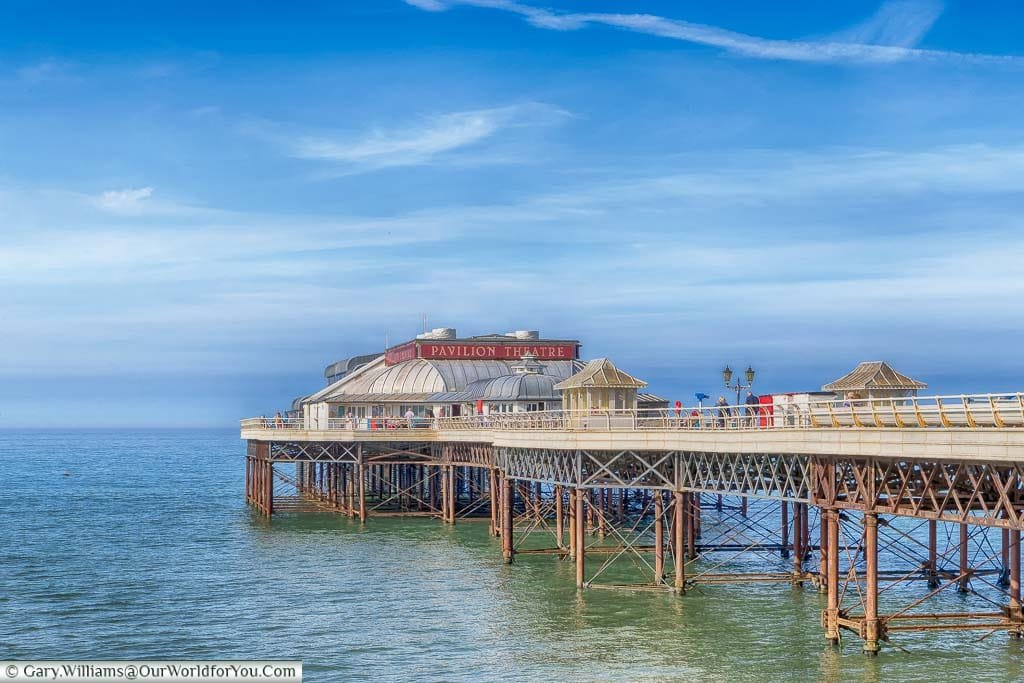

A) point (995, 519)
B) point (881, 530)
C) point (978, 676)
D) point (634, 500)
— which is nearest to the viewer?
point (995, 519)

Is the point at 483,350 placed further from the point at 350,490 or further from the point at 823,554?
the point at 823,554

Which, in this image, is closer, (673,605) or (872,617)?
(872,617)

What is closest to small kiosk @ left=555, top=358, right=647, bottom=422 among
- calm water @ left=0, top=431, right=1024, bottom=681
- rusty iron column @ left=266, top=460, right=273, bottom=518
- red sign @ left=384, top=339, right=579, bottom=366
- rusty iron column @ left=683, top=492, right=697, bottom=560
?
rusty iron column @ left=683, top=492, right=697, bottom=560

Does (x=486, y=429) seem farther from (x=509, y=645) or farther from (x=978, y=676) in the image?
(x=978, y=676)

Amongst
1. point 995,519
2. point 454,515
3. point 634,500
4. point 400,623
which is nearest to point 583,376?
point 400,623

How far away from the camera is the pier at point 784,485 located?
107 ft

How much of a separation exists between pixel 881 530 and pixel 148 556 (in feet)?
126

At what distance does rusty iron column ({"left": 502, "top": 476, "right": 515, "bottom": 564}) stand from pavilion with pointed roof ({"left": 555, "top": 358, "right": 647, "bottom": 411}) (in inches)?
189

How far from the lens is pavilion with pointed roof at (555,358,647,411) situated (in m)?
54.7

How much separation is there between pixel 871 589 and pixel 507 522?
24.2m

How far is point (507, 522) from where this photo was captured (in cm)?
5744

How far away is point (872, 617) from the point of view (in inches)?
1395

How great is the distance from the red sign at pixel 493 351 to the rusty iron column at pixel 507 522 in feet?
138

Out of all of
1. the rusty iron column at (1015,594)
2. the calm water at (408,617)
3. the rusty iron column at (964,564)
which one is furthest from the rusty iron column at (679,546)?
the rusty iron column at (1015,594)
